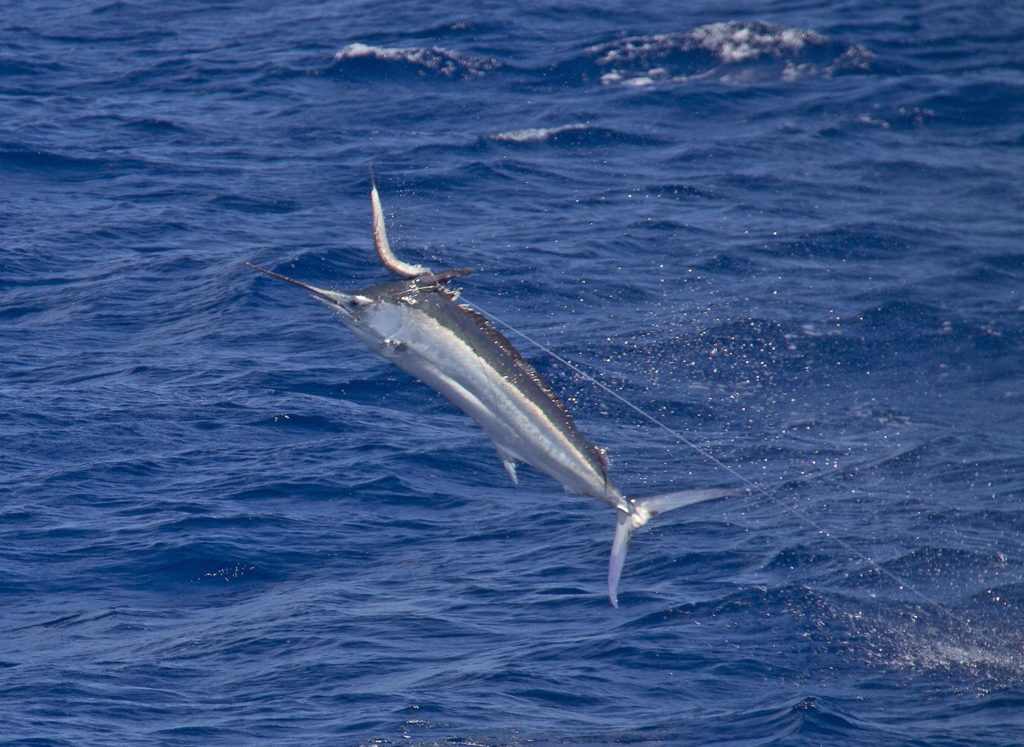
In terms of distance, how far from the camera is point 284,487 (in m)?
14.3

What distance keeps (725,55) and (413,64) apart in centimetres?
597

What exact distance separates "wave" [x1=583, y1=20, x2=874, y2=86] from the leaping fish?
21968mm

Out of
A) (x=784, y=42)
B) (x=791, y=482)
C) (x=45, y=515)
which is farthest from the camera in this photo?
(x=784, y=42)

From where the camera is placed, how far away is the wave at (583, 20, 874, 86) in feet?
93.2

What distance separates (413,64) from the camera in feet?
93.9

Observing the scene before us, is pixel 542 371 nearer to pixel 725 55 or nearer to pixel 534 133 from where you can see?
pixel 534 133

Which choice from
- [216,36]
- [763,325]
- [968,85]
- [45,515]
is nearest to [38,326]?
[45,515]

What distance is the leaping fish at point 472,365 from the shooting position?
6.57 m

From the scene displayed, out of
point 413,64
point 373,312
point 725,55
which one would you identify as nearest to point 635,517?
point 373,312

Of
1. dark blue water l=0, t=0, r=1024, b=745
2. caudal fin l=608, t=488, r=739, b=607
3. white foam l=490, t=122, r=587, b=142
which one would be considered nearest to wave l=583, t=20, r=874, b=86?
dark blue water l=0, t=0, r=1024, b=745

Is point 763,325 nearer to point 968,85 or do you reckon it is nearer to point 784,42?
point 968,85

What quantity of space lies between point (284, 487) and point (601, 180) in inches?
421

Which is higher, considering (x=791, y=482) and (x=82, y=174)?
(x=82, y=174)

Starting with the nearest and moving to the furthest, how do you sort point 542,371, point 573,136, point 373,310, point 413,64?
1. point 373,310
2. point 542,371
3. point 573,136
4. point 413,64
